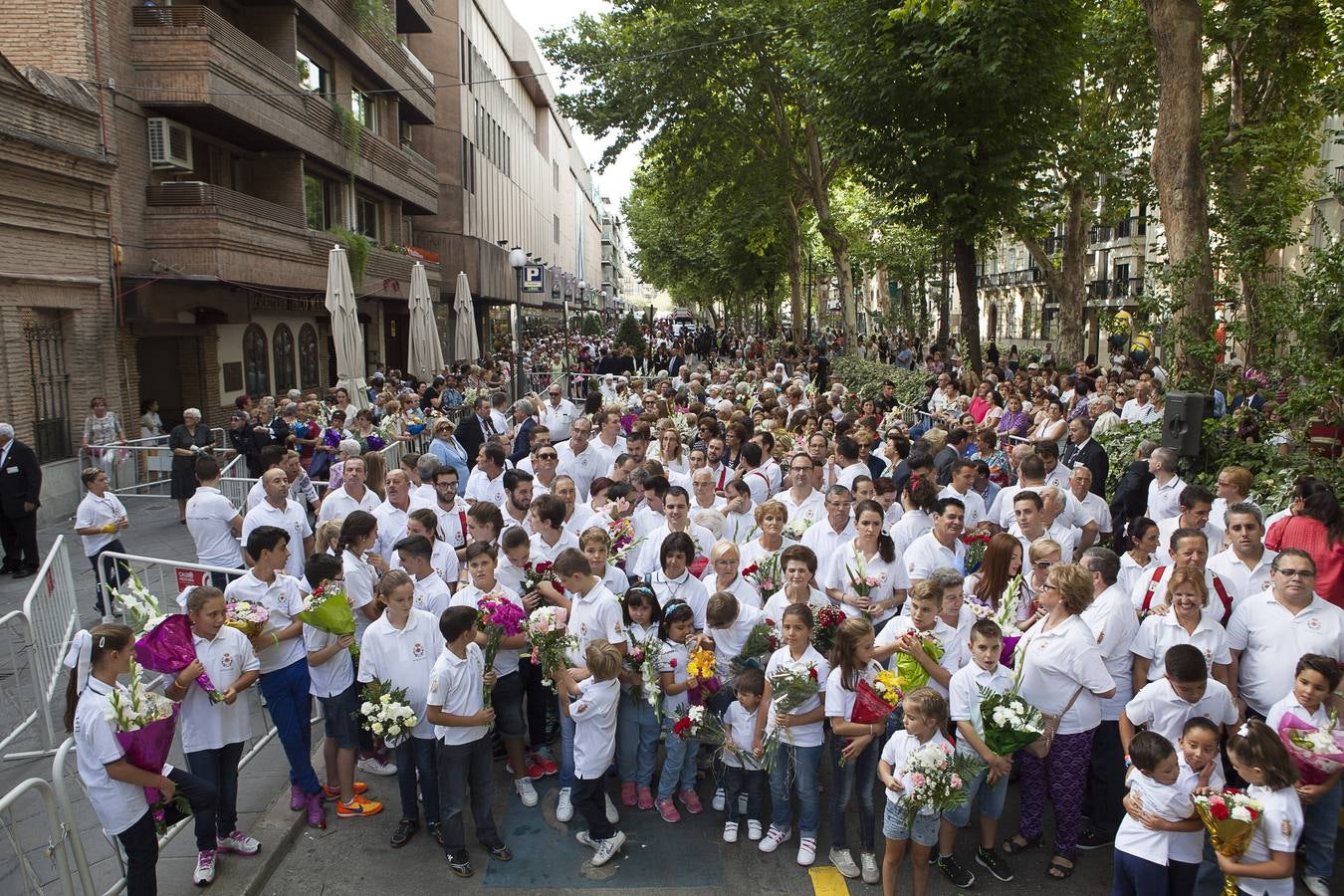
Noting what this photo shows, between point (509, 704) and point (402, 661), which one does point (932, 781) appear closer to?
point (509, 704)

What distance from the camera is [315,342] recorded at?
2562 centimetres

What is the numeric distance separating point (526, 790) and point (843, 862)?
2210 mm

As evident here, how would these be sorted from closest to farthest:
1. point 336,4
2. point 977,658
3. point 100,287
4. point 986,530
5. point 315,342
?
1. point 977,658
2. point 986,530
3. point 100,287
4. point 336,4
5. point 315,342

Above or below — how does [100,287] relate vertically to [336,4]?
below

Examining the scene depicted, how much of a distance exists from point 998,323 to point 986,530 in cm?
6961

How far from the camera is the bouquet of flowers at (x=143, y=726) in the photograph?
4.54 m

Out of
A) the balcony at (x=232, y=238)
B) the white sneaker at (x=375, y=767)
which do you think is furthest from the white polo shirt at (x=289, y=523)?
the balcony at (x=232, y=238)

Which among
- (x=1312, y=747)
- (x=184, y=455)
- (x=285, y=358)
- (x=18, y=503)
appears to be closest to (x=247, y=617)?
(x=1312, y=747)

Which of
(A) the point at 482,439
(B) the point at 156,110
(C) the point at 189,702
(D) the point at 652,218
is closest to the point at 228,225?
(B) the point at 156,110

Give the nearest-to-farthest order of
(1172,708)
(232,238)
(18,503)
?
(1172,708)
(18,503)
(232,238)

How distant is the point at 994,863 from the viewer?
5496mm

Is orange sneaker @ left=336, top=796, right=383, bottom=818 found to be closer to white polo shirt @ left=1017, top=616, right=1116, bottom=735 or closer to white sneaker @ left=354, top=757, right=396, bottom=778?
white sneaker @ left=354, top=757, right=396, bottom=778

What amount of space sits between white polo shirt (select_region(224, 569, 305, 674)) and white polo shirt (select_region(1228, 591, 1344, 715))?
227 inches

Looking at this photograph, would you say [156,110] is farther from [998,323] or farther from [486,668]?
[998,323]
